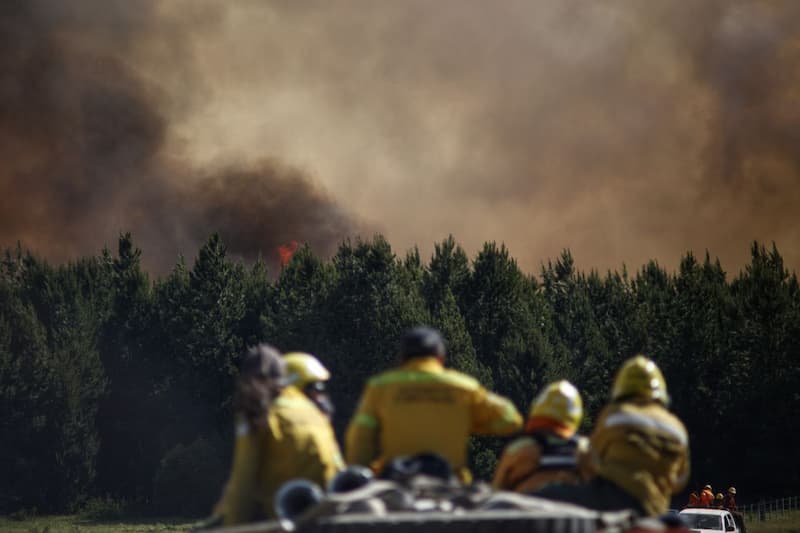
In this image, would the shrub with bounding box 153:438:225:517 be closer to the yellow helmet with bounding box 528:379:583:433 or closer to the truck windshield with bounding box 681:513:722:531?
the truck windshield with bounding box 681:513:722:531

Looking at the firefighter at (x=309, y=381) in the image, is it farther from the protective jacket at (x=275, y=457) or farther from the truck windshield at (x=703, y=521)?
the truck windshield at (x=703, y=521)

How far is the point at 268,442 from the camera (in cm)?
1002

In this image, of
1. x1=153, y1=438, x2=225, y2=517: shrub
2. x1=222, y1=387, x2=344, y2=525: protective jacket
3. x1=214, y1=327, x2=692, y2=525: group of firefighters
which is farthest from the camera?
x1=153, y1=438, x2=225, y2=517: shrub

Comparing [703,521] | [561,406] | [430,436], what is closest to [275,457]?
[430,436]

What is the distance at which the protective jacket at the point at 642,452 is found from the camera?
11.2 m

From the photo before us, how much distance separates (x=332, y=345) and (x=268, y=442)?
63.6 metres

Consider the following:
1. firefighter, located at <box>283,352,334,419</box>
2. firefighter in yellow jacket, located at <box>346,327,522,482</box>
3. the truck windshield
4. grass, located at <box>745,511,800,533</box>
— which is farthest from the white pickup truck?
firefighter in yellow jacket, located at <box>346,327,522,482</box>

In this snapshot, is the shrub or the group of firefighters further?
the shrub

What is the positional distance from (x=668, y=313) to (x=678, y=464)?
63.3 m

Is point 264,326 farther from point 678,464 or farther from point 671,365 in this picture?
point 678,464

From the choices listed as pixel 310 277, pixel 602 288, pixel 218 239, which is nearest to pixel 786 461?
pixel 602 288

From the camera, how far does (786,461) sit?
68188 millimetres

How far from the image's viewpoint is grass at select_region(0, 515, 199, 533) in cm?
6586

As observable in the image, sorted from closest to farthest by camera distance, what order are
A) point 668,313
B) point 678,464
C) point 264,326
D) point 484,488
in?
point 484,488
point 678,464
point 668,313
point 264,326
